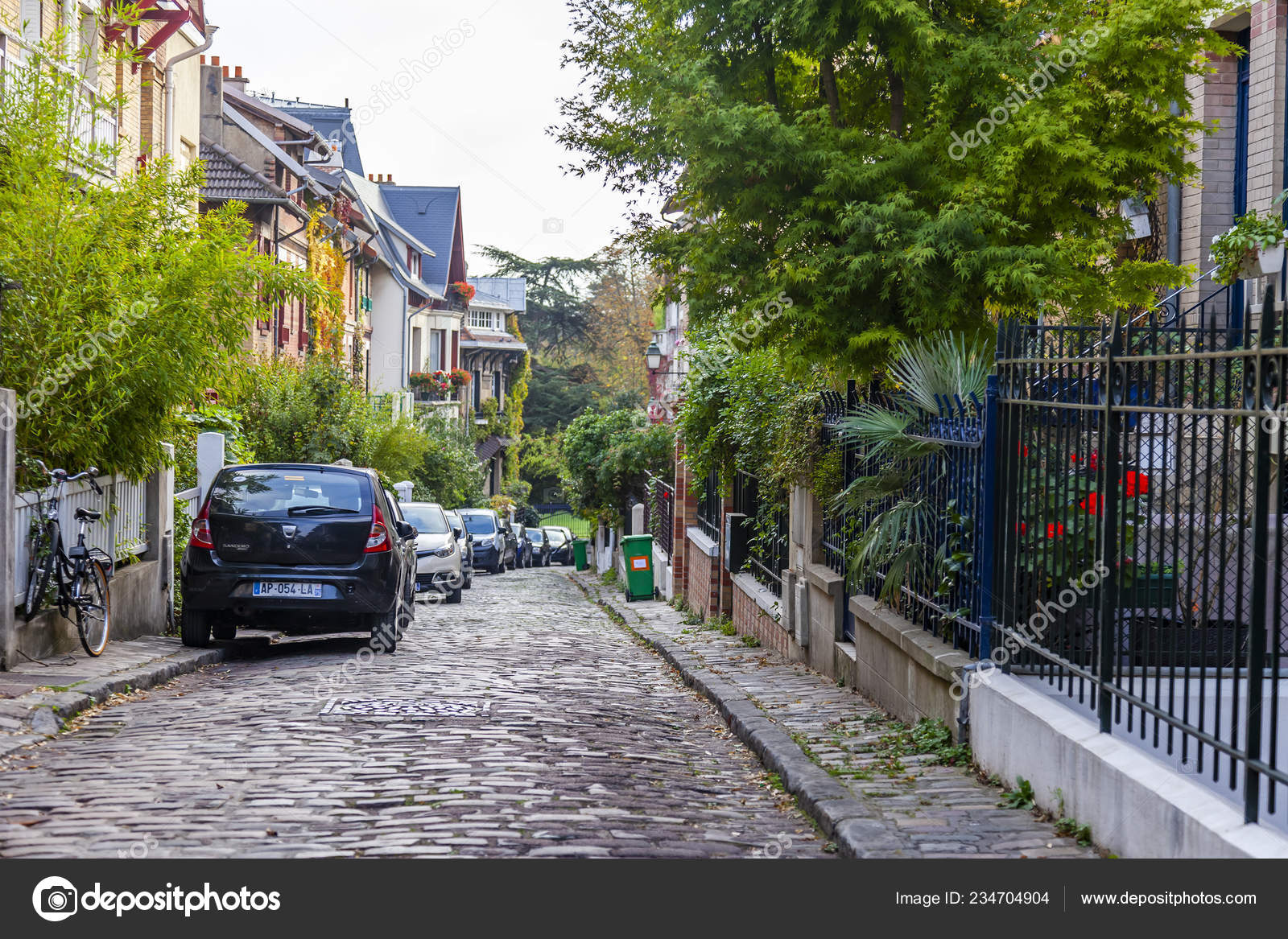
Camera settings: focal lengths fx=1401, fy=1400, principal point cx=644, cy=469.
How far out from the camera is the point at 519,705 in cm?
941

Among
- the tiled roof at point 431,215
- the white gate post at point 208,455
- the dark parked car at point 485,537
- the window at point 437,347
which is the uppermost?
the tiled roof at point 431,215

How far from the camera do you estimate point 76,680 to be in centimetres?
927

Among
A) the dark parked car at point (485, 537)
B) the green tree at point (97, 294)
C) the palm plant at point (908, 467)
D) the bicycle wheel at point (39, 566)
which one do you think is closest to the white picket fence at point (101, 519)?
the bicycle wheel at point (39, 566)

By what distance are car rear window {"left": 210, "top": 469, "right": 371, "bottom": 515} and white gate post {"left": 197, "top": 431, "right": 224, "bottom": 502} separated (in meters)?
3.29

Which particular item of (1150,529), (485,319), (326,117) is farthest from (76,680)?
(485,319)

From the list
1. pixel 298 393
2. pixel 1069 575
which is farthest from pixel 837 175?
pixel 298 393

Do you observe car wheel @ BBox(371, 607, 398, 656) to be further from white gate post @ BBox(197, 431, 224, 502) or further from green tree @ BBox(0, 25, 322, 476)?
white gate post @ BBox(197, 431, 224, 502)

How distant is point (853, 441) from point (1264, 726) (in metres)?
4.48

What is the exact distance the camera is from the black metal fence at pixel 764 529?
1380 cm

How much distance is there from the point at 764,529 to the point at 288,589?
530cm

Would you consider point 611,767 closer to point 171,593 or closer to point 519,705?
point 519,705

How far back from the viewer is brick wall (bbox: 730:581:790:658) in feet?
42.9

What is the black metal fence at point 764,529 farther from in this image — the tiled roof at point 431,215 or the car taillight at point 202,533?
the tiled roof at point 431,215

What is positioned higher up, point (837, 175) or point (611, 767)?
point (837, 175)
